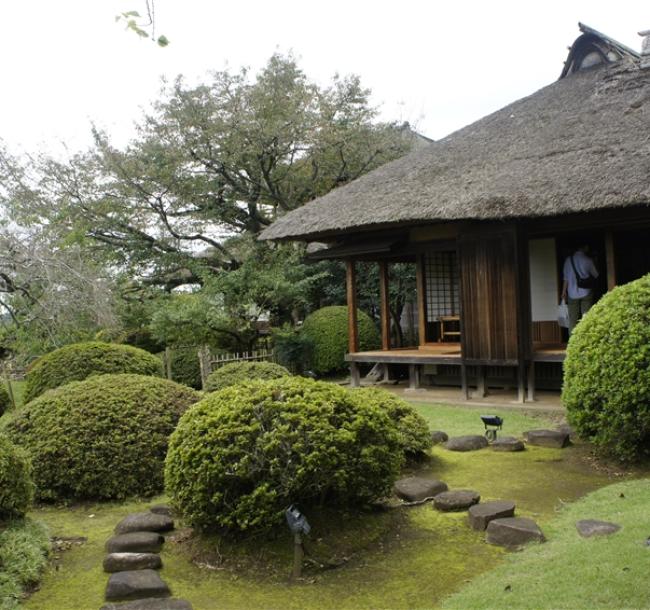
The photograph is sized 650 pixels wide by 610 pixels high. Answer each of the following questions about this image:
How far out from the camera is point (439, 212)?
1068cm

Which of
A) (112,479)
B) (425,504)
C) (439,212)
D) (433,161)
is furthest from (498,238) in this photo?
(112,479)

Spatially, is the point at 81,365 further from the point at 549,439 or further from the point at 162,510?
the point at 549,439

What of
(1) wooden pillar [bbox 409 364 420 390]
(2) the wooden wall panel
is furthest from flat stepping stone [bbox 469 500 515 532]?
(1) wooden pillar [bbox 409 364 420 390]

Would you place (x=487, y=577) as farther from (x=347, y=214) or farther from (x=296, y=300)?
(x=296, y=300)

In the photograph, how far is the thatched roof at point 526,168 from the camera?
983cm

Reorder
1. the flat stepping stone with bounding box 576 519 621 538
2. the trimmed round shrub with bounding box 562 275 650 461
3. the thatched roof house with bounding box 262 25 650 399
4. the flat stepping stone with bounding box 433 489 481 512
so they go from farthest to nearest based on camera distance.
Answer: the thatched roof house with bounding box 262 25 650 399
the trimmed round shrub with bounding box 562 275 650 461
the flat stepping stone with bounding box 433 489 481 512
the flat stepping stone with bounding box 576 519 621 538

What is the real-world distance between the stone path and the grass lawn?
5.15 ft

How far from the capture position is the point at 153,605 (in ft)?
11.4

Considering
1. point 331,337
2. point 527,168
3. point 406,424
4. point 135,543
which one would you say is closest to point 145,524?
point 135,543

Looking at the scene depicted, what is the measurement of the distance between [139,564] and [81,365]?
Answer: 231 inches

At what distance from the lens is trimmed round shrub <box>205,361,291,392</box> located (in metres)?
10.0

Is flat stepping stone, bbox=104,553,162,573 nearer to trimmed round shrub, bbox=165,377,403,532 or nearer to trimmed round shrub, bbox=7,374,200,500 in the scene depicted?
trimmed round shrub, bbox=165,377,403,532

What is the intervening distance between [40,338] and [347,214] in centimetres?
607

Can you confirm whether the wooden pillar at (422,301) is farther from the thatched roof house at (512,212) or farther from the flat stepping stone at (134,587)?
the flat stepping stone at (134,587)
